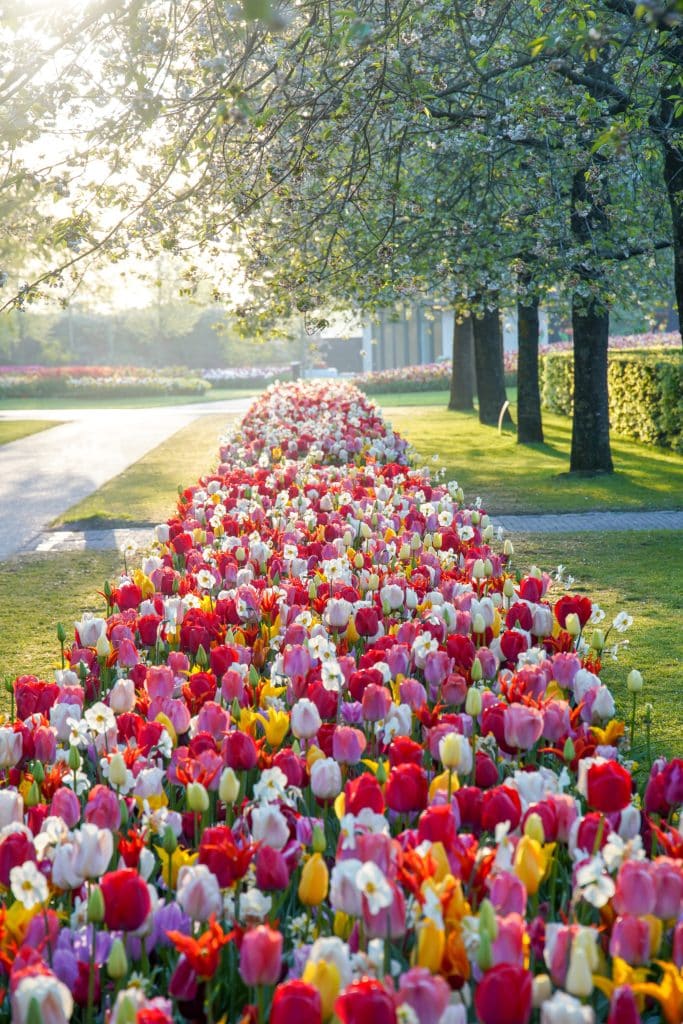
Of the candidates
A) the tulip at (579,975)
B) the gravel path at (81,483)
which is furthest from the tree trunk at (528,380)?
the tulip at (579,975)

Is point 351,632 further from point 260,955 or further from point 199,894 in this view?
point 260,955

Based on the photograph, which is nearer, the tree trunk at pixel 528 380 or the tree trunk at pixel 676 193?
the tree trunk at pixel 676 193

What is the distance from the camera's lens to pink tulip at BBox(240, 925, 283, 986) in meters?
1.86

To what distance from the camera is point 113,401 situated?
47.5 metres

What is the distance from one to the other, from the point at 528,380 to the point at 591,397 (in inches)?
191

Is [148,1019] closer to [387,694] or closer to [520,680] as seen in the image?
[387,694]

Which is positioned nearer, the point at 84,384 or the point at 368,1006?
the point at 368,1006

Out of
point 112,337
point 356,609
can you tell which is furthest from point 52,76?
point 112,337

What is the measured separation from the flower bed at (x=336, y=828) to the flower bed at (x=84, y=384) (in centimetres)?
4640

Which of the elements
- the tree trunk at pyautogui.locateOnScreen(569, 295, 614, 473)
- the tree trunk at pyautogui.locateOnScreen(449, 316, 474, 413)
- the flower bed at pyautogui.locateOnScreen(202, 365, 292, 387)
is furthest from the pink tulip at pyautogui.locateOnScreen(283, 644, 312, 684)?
the flower bed at pyautogui.locateOnScreen(202, 365, 292, 387)

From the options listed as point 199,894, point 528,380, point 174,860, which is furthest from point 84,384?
point 199,894

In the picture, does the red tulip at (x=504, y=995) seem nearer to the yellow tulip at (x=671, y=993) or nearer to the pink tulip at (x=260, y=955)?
the yellow tulip at (x=671, y=993)

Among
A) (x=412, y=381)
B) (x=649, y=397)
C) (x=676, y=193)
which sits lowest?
(x=649, y=397)

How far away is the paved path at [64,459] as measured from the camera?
13.3m
